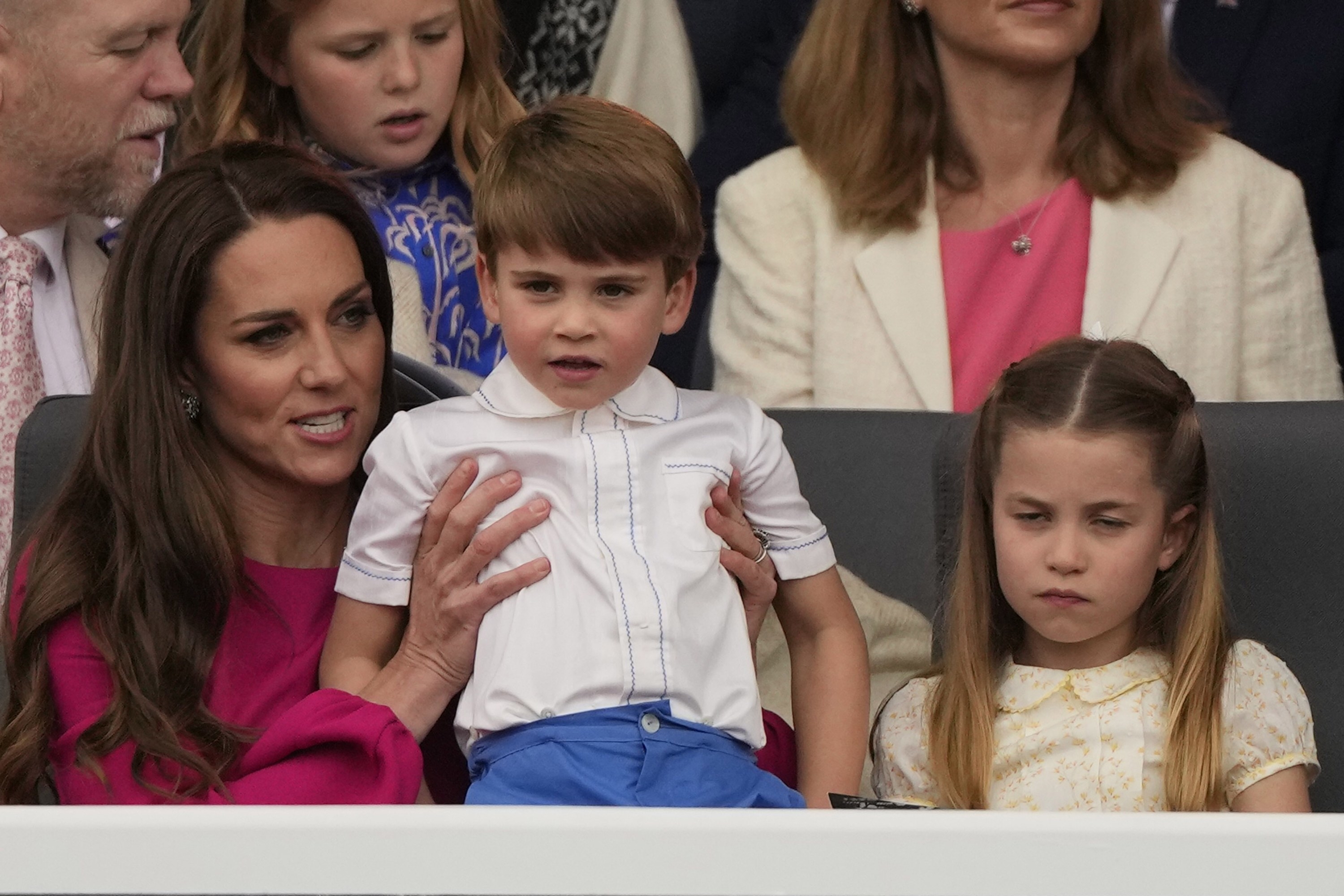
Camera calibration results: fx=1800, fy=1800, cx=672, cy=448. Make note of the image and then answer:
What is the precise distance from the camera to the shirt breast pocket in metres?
1.64

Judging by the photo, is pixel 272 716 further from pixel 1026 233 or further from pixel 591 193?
pixel 1026 233

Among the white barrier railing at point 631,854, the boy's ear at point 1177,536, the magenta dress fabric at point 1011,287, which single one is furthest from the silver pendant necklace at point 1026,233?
the white barrier railing at point 631,854

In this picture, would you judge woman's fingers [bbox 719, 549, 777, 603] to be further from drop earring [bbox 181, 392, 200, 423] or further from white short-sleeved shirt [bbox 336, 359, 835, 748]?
drop earring [bbox 181, 392, 200, 423]

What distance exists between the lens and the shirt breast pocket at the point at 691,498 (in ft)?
5.38

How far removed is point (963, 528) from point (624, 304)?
43 centimetres

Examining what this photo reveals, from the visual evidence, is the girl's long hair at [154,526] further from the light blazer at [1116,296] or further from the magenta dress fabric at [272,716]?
the light blazer at [1116,296]

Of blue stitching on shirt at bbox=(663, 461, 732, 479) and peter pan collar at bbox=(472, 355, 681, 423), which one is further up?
peter pan collar at bbox=(472, 355, 681, 423)

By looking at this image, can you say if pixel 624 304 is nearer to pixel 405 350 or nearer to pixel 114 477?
pixel 114 477

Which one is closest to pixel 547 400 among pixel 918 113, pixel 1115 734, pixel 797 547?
pixel 797 547

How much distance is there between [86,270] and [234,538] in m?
0.68

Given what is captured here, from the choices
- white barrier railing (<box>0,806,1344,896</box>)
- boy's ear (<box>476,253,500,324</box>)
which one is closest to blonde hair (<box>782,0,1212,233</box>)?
boy's ear (<box>476,253,500,324</box>)

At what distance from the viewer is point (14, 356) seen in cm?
215

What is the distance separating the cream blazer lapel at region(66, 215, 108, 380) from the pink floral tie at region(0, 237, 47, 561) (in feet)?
0.20

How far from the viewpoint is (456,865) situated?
2.44 feet
